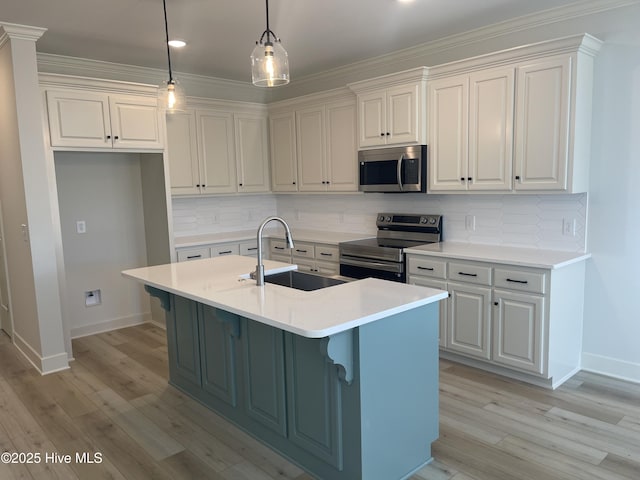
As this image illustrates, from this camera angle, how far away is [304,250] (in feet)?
16.0

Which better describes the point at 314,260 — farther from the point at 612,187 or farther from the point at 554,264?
the point at 612,187

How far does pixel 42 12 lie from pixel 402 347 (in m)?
3.19

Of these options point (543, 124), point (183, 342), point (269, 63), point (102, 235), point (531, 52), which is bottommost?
point (183, 342)

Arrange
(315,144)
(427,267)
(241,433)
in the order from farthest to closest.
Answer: (315,144) → (427,267) → (241,433)

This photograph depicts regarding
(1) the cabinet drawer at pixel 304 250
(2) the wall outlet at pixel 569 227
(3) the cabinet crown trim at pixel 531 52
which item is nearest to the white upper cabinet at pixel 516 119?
(3) the cabinet crown trim at pixel 531 52

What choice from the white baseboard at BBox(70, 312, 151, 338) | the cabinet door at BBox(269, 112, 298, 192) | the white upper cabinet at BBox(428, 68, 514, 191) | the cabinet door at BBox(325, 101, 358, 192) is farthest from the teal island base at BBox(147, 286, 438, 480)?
the cabinet door at BBox(269, 112, 298, 192)

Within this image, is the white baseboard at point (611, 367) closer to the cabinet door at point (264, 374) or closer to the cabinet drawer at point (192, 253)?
the cabinet door at point (264, 374)

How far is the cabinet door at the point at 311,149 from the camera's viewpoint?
4.90m

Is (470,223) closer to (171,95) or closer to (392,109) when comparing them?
(392,109)

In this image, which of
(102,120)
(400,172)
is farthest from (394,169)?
(102,120)

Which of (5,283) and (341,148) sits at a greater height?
(341,148)

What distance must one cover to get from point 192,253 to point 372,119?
84.9 inches

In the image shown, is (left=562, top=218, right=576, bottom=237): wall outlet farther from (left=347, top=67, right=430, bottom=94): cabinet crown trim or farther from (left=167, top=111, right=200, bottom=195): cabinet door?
(left=167, top=111, right=200, bottom=195): cabinet door

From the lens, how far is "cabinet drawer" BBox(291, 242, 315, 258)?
4.78 m
